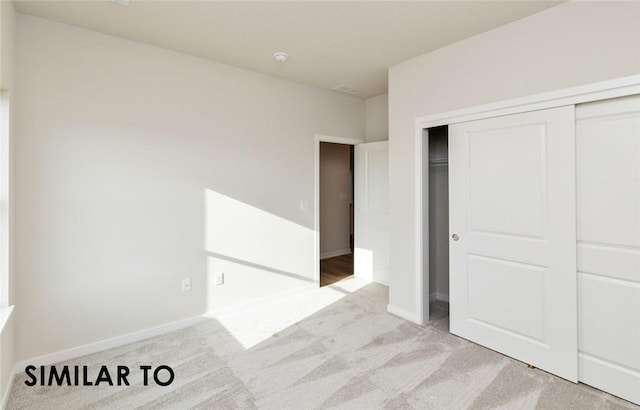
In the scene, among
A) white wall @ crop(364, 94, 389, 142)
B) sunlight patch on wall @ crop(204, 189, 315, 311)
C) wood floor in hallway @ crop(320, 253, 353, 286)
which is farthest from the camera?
wood floor in hallway @ crop(320, 253, 353, 286)

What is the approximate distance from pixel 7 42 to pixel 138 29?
836 mm

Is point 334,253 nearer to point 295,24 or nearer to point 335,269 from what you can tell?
point 335,269

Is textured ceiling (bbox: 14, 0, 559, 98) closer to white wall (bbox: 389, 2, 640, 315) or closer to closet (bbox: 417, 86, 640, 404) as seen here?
white wall (bbox: 389, 2, 640, 315)

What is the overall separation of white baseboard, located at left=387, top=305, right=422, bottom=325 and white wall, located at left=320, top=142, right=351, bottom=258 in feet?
9.07

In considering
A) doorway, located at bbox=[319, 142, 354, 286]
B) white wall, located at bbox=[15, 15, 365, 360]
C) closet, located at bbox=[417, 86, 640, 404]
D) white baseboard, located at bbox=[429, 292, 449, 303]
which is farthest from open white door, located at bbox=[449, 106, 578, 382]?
doorway, located at bbox=[319, 142, 354, 286]

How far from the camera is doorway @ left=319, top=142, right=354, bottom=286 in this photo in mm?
6004

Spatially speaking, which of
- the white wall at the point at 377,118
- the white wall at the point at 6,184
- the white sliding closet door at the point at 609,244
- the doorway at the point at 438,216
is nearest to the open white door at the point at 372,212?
the white wall at the point at 377,118

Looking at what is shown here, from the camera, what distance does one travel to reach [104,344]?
8.57ft

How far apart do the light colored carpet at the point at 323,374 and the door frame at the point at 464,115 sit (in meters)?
0.46

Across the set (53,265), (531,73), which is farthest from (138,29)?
(531,73)

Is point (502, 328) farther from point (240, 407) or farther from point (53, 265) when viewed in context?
point (53, 265)

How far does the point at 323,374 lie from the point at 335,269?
2.91 m

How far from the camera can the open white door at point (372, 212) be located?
4.23 metres

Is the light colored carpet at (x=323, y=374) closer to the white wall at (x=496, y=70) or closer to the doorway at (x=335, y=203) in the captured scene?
the white wall at (x=496, y=70)
